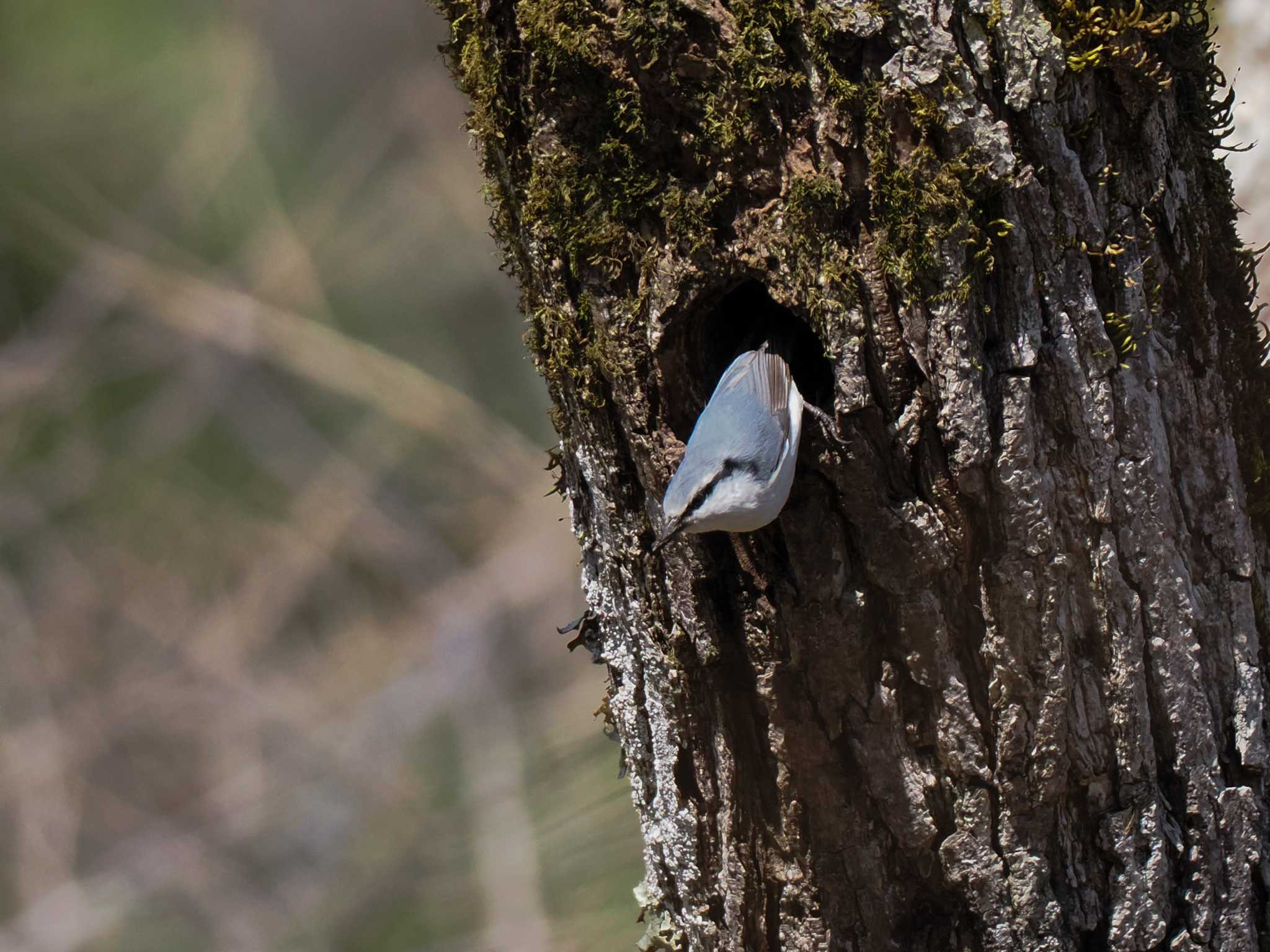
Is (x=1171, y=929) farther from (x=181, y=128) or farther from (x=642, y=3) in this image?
(x=181, y=128)

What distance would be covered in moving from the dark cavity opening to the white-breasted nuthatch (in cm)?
5

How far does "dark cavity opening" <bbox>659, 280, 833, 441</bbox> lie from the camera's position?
1.15m

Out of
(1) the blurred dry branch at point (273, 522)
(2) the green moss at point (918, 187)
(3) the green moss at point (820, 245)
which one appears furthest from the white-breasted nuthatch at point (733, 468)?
(1) the blurred dry branch at point (273, 522)

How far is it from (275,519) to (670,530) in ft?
9.65

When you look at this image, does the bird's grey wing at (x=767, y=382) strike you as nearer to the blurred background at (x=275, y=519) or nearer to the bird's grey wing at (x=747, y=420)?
the bird's grey wing at (x=747, y=420)

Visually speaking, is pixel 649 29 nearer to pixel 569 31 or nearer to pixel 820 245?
pixel 569 31

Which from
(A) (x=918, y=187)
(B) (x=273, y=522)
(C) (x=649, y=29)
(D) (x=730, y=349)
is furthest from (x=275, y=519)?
(A) (x=918, y=187)

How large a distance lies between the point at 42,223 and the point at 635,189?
3107 millimetres

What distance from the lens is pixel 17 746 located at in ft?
13.1

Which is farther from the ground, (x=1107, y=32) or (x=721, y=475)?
(x=1107, y=32)

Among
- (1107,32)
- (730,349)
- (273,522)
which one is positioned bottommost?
(730,349)

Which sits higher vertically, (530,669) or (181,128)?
(181,128)

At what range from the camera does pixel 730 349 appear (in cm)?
130

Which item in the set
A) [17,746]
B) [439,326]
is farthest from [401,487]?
[17,746]
